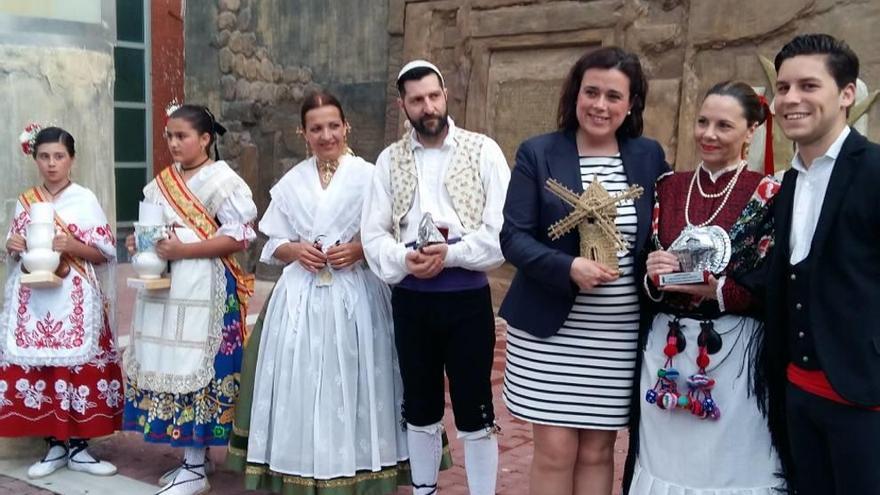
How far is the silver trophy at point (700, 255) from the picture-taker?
97.0 inches

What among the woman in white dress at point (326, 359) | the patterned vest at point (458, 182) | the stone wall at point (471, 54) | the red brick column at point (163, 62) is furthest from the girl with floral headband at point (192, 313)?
the red brick column at point (163, 62)

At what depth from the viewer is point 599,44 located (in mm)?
7445

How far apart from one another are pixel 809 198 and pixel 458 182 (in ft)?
4.44

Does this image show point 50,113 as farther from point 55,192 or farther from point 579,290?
point 579,290

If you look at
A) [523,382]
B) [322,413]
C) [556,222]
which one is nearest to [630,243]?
[556,222]

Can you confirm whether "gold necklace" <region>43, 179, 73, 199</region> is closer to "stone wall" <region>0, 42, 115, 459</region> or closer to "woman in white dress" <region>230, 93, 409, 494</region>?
"stone wall" <region>0, 42, 115, 459</region>

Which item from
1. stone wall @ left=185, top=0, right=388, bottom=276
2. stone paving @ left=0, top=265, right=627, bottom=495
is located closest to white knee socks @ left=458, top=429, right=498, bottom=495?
stone paving @ left=0, top=265, right=627, bottom=495

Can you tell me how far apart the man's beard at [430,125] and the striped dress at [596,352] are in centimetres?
73

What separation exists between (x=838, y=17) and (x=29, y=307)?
211 inches

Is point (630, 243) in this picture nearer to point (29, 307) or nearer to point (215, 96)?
point (29, 307)

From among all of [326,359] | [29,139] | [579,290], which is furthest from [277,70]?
[579,290]

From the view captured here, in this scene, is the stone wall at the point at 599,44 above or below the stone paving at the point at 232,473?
above

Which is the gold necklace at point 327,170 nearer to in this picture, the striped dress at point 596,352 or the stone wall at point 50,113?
the striped dress at point 596,352

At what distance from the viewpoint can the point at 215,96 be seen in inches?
396
